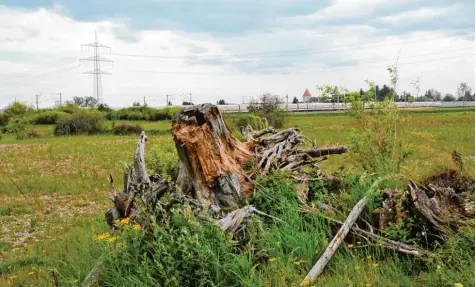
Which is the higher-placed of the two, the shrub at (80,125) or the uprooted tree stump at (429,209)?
the uprooted tree stump at (429,209)

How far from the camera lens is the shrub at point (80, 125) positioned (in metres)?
48.8

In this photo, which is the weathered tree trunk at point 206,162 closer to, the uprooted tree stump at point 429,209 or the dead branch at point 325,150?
the dead branch at point 325,150

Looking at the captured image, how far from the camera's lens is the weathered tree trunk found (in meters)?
6.87

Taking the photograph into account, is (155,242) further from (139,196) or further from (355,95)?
(355,95)

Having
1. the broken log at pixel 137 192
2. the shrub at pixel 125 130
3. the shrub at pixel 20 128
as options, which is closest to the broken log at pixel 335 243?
the broken log at pixel 137 192

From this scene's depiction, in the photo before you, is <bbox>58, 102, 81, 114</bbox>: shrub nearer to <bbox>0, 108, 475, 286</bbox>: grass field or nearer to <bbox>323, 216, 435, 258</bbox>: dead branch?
<bbox>0, 108, 475, 286</bbox>: grass field

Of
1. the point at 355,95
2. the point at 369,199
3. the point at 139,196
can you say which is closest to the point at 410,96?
the point at 355,95

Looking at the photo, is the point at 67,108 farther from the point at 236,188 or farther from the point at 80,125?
the point at 236,188

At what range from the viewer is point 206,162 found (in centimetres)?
700

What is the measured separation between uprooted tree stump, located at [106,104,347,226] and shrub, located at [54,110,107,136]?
43.2 metres

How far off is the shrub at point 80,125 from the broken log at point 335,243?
4498cm

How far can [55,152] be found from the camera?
26.2m

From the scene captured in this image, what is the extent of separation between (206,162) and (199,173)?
0.19 metres

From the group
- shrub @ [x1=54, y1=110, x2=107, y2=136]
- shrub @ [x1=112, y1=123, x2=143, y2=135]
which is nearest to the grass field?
shrub @ [x1=112, y1=123, x2=143, y2=135]
